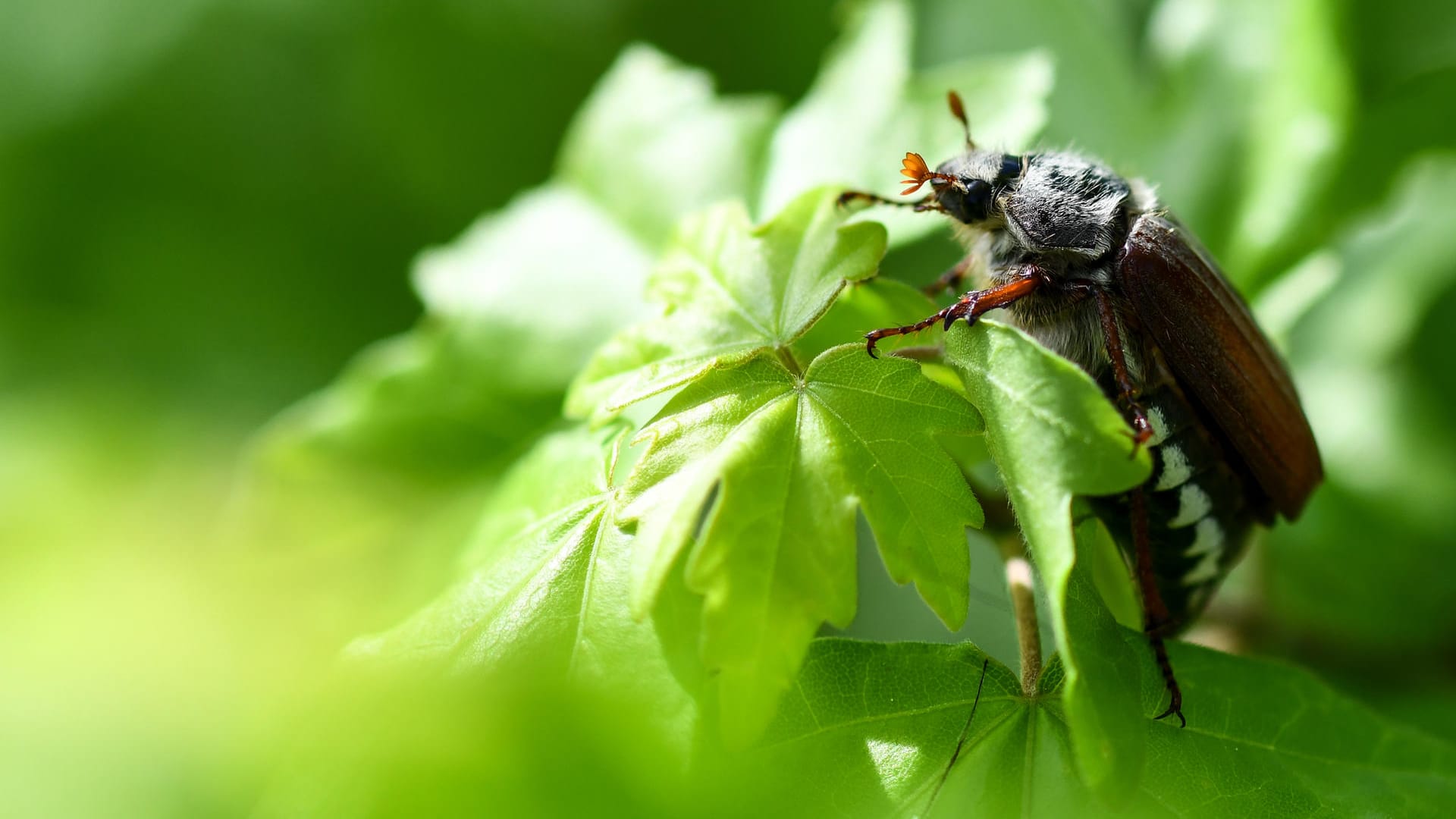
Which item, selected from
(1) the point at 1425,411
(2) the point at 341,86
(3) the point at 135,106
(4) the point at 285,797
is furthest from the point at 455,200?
(1) the point at 1425,411

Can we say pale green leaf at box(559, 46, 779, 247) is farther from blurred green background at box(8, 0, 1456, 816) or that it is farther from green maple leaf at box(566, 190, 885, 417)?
green maple leaf at box(566, 190, 885, 417)

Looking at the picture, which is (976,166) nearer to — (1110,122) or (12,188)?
(1110,122)

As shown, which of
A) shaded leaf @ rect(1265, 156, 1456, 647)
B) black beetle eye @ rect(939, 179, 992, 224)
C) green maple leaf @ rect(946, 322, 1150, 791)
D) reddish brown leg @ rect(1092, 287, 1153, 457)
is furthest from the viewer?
shaded leaf @ rect(1265, 156, 1456, 647)

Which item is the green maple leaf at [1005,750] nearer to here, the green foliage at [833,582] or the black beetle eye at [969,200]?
the green foliage at [833,582]

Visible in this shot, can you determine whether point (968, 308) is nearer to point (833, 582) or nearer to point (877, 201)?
point (877, 201)

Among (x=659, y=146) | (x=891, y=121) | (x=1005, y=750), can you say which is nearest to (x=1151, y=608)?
(x=1005, y=750)

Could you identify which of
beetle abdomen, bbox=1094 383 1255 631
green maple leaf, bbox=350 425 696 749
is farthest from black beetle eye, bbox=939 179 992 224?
green maple leaf, bbox=350 425 696 749
